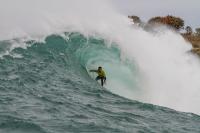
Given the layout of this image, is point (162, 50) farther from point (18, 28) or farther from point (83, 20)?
point (18, 28)

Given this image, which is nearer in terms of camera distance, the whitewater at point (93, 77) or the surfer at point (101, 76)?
the whitewater at point (93, 77)

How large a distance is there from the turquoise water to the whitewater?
3 cm

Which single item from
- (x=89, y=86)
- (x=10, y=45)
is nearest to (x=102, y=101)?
(x=89, y=86)

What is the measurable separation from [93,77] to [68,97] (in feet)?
20.8

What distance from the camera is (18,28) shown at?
2683 centimetres

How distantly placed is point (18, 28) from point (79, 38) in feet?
11.2

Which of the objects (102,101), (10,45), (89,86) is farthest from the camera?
(10,45)

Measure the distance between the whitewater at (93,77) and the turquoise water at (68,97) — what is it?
3 centimetres

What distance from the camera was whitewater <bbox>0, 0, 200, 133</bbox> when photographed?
14.7m

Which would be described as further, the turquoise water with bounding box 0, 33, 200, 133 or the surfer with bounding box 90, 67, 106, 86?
the surfer with bounding box 90, 67, 106, 86

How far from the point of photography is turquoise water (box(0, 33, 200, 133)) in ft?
45.9

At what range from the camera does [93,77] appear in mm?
23625

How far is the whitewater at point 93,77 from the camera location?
48.3 ft

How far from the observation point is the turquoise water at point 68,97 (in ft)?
45.9
